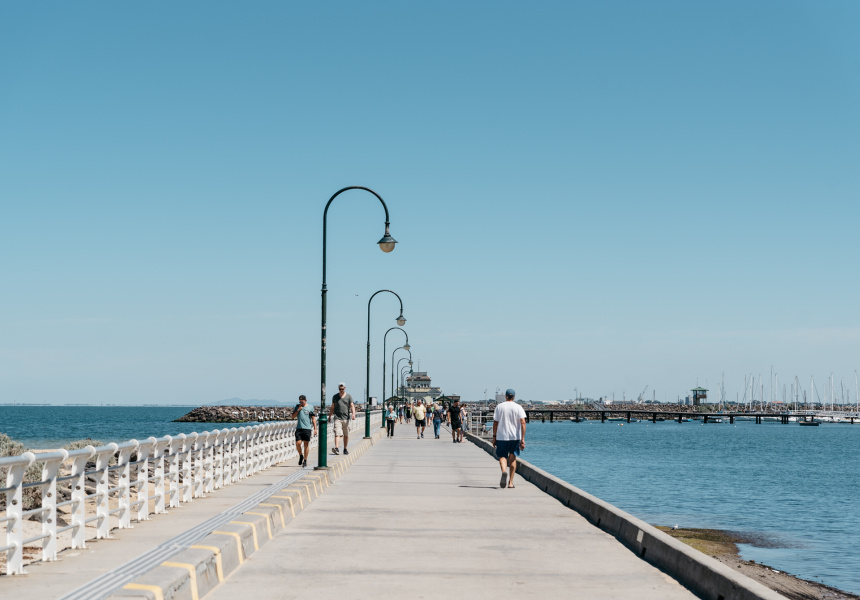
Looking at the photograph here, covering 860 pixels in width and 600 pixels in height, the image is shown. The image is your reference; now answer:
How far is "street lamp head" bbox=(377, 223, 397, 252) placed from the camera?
81.1 feet

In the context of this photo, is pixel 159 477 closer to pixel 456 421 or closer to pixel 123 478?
pixel 123 478

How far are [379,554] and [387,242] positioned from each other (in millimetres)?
15134

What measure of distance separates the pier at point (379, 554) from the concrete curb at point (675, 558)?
2cm

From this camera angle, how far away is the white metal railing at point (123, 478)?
7.85 meters

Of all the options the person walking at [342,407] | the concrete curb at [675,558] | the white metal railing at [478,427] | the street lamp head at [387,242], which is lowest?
the white metal railing at [478,427]

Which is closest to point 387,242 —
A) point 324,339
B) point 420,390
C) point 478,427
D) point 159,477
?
point 324,339

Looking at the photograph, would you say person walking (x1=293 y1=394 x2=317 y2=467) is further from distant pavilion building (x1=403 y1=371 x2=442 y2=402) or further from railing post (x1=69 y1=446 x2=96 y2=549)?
distant pavilion building (x1=403 y1=371 x2=442 y2=402)

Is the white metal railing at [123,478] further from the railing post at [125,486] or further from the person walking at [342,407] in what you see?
the person walking at [342,407]

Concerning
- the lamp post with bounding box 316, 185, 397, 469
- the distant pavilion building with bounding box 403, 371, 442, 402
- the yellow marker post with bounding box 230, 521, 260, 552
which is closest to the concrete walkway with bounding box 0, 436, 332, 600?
the yellow marker post with bounding box 230, 521, 260, 552

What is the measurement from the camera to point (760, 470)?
6631cm

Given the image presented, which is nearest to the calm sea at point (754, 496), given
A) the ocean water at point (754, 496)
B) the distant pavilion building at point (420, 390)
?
the ocean water at point (754, 496)

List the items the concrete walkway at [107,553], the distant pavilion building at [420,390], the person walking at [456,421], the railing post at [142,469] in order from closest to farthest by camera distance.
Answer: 1. the concrete walkway at [107,553]
2. the railing post at [142,469]
3. the person walking at [456,421]
4. the distant pavilion building at [420,390]

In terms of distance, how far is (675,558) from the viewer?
9344mm

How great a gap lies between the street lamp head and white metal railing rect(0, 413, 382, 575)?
5.47m
